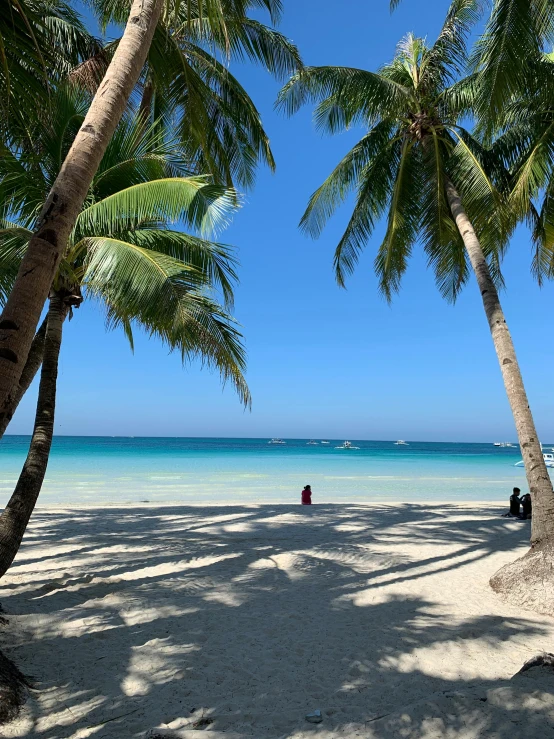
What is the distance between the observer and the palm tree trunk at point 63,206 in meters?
2.40

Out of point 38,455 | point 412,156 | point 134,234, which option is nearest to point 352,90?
point 412,156

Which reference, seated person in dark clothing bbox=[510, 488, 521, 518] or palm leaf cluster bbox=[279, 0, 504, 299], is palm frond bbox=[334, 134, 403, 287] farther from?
seated person in dark clothing bbox=[510, 488, 521, 518]

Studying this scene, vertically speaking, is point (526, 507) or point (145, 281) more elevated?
point (145, 281)

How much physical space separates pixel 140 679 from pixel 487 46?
9.05m

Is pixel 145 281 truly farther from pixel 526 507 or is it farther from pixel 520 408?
pixel 526 507

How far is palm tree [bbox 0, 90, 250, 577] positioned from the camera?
4.79 meters

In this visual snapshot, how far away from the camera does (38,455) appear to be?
5227 millimetres

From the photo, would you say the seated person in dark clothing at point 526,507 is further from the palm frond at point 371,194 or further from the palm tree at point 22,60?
the palm tree at point 22,60

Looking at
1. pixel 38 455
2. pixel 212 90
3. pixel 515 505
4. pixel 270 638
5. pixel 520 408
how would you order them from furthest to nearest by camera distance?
pixel 515 505 < pixel 212 90 < pixel 520 408 < pixel 38 455 < pixel 270 638

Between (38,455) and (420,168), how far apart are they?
869 centimetres

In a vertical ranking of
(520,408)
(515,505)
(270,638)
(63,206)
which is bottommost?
(270,638)

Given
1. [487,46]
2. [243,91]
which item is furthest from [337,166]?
[487,46]

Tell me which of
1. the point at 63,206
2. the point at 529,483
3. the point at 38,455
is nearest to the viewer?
the point at 63,206

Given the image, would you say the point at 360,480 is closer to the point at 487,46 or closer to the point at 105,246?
the point at 487,46
